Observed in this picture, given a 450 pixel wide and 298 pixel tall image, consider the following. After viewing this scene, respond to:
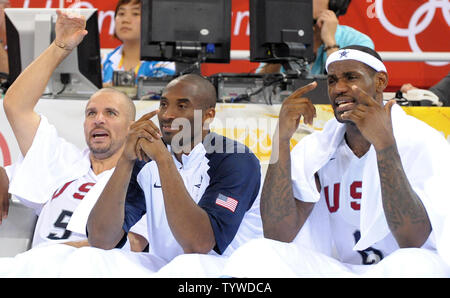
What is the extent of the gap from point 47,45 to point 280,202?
6.16ft

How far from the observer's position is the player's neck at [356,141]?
260 cm

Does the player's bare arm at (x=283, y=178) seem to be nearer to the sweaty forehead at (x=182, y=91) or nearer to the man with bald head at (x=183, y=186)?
the man with bald head at (x=183, y=186)

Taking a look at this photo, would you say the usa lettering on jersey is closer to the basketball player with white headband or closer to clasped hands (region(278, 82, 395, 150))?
the basketball player with white headband

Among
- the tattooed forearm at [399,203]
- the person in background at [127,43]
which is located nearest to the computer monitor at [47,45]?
the person in background at [127,43]

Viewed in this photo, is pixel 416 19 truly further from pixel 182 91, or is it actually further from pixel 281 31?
pixel 182 91

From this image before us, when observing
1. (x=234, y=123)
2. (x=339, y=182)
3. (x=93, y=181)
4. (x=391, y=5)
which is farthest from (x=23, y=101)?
(x=391, y=5)

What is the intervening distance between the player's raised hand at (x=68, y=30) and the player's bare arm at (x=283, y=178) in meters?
1.16

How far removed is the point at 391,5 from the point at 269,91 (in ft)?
8.87

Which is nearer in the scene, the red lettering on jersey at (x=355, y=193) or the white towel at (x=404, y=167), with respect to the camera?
the white towel at (x=404, y=167)

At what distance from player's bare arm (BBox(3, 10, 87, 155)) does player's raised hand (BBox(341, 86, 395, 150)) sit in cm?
145

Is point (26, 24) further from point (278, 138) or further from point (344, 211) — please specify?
point (344, 211)

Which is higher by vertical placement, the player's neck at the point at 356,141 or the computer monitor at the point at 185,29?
the computer monitor at the point at 185,29

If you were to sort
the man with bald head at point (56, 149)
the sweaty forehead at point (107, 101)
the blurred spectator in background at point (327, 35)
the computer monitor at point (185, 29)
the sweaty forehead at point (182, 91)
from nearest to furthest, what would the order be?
the sweaty forehead at point (182, 91), the man with bald head at point (56, 149), the sweaty forehead at point (107, 101), the computer monitor at point (185, 29), the blurred spectator in background at point (327, 35)

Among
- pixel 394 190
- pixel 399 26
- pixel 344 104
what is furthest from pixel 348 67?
pixel 399 26
